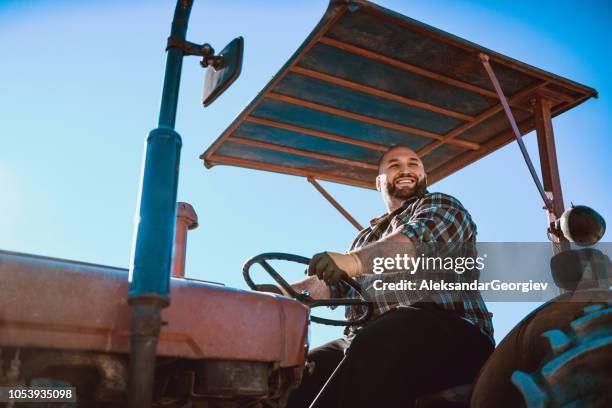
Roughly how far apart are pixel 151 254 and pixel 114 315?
Answer: 0.30m

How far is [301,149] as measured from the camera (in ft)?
11.5

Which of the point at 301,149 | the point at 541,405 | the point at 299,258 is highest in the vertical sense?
the point at 301,149

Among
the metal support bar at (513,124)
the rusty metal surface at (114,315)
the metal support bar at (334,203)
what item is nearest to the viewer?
the rusty metal surface at (114,315)

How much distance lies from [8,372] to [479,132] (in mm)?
2978

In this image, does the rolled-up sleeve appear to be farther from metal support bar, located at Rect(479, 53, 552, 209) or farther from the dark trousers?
metal support bar, located at Rect(479, 53, 552, 209)

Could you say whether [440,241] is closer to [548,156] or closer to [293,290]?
[293,290]

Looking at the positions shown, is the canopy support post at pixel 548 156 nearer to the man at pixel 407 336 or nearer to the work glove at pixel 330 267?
the man at pixel 407 336

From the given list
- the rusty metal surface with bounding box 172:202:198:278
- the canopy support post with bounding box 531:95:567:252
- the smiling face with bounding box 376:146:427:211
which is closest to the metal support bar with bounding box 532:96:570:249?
the canopy support post with bounding box 531:95:567:252

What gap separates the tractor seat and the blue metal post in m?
1.08

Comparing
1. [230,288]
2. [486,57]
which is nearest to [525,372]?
[230,288]

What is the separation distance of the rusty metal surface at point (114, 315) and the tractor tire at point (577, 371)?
64cm

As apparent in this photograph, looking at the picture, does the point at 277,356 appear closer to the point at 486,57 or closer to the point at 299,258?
the point at 299,258

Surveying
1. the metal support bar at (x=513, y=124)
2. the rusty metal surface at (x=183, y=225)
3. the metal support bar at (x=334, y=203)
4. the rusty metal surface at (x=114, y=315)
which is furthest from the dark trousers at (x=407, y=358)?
the metal support bar at (x=334, y=203)

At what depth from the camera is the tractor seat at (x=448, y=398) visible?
1672 millimetres
